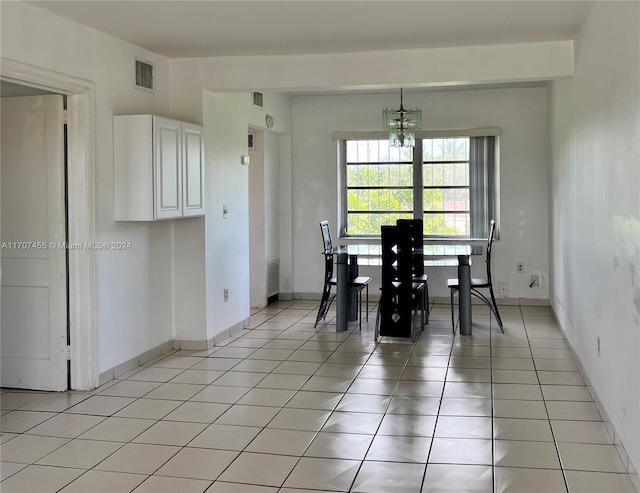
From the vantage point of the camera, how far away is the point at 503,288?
7902 millimetres

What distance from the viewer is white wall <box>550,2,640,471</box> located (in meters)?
3.00

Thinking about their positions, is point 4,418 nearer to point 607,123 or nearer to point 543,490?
point 543,490

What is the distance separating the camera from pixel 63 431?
371cm

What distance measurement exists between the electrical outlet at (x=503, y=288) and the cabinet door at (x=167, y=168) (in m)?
4.24

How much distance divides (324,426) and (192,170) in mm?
2394

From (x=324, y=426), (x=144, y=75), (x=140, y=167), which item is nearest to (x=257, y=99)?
(x=144, y=75)

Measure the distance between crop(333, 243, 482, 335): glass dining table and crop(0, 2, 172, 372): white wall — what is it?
5.32 ft

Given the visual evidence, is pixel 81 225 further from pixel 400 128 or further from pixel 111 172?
pixel 400 128

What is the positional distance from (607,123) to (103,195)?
313 cm

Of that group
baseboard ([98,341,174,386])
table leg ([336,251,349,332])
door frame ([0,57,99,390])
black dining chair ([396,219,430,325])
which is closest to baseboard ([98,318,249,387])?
baseboard ([98,341,174,386])

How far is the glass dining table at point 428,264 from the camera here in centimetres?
621

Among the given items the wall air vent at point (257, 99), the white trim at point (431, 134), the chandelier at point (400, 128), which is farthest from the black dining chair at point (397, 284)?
the white trim at point (431, 134)

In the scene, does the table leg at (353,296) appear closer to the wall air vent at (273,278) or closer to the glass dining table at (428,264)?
the glass dining table at (428,264)

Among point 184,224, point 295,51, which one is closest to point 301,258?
point 184,224
